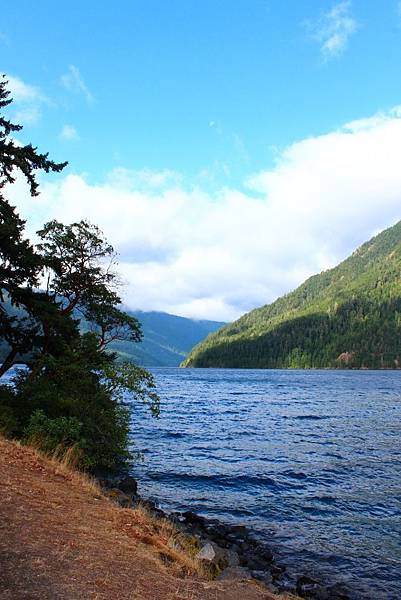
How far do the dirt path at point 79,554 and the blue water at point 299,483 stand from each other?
766 cm

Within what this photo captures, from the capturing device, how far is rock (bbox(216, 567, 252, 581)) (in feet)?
46.0

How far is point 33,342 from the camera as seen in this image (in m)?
26.3

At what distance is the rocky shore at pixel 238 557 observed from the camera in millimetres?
15078

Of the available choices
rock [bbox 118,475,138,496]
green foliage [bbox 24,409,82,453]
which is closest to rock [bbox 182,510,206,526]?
rock [bbox 118,475,138,496]

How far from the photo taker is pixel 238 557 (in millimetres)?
17438

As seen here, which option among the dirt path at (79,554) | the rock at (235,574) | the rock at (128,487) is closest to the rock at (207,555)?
the rock at (235,574)

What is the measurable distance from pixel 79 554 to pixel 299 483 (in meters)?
21.3

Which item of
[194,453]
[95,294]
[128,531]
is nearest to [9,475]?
[128,531]

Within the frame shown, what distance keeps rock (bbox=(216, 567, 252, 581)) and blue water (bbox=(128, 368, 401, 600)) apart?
9.09ft

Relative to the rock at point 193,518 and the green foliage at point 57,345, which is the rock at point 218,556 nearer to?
the rock at point 193,518

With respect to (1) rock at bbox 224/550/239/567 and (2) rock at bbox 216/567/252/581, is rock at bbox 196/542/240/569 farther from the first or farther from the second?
(2) rock at bbox 216/567/252/581

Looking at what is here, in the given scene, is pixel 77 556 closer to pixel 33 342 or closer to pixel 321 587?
pixel 321 587

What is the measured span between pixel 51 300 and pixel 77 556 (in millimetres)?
18958

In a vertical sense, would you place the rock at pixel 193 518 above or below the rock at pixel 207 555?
below
